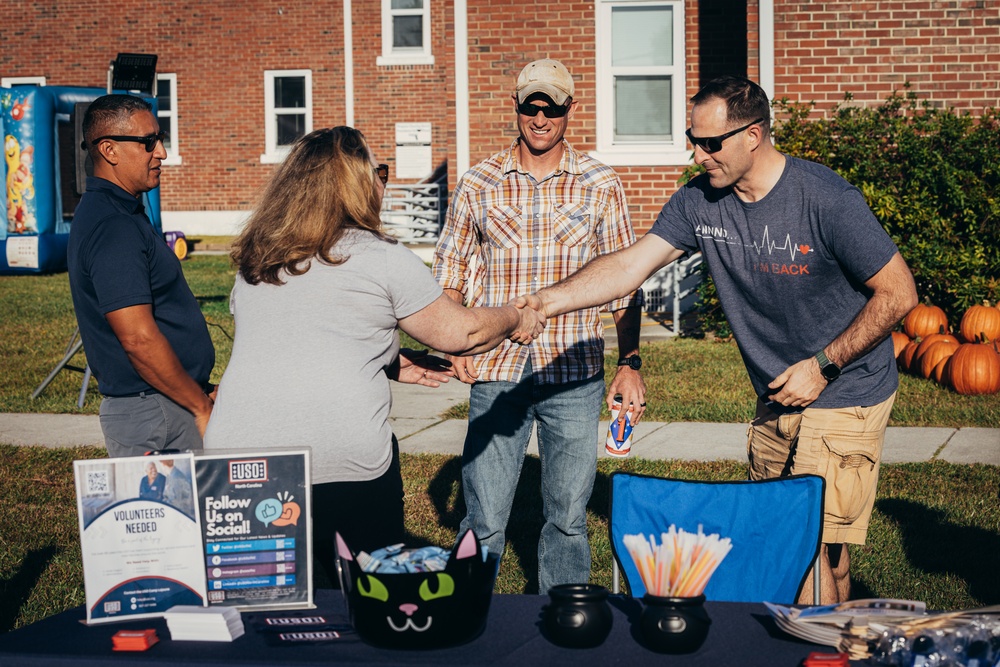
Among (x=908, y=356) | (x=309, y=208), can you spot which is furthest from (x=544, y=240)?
(x=908, y=356)

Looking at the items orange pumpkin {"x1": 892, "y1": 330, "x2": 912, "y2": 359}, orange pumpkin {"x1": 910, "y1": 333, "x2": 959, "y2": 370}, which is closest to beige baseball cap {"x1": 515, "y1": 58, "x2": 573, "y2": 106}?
orange pumpkin {"x1": 910, "y1": 333, "x2": 959, "y2": 370}

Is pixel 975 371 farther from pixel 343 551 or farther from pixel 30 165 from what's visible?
pixel 30 165

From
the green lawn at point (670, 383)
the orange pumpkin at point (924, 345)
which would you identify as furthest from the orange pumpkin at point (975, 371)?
the orange pumpkin at point (924, 345)

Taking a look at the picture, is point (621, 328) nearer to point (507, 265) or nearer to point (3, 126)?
point (507, 265)

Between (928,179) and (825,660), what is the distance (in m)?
9.20

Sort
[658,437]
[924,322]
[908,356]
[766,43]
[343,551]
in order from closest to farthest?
[343,551] → [658,437] → [908,356] → [924,322] → [766,43]

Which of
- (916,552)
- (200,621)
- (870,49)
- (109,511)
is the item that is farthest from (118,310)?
(870,49)

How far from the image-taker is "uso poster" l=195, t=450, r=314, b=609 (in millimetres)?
2727

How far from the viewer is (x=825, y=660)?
7.77 ft

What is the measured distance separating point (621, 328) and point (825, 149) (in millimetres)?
7285

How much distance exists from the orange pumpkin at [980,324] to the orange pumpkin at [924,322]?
0.28 m

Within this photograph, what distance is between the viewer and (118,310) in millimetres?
3801

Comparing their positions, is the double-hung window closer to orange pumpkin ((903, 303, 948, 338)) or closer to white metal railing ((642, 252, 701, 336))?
white metal railing ((642, 252, 701, 336))

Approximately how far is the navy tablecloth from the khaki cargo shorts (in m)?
1.29
